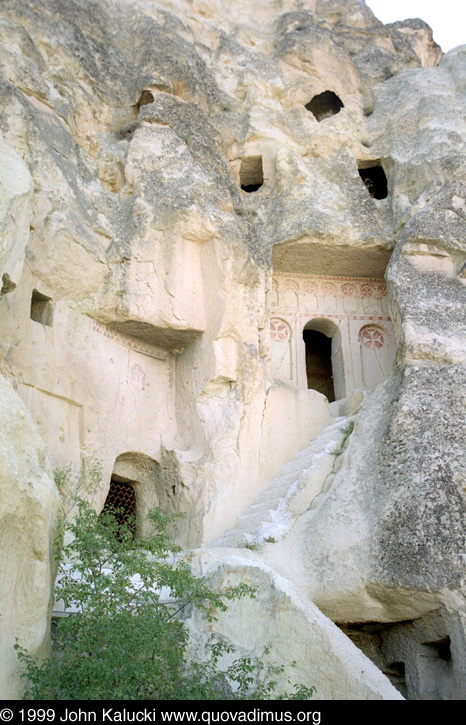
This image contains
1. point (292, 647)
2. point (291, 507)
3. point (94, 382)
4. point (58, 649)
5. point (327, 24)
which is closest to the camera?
point (58, 649)

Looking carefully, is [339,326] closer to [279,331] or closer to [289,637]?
[279,331]

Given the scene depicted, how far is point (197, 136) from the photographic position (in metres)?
10.4

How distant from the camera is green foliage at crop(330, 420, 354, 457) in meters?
8.07

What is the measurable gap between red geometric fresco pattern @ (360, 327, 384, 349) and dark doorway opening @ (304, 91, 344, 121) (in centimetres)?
445

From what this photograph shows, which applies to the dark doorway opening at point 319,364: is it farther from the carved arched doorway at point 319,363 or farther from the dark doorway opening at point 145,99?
the dark doorway opening at point 145,99

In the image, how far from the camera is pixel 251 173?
12242 mm

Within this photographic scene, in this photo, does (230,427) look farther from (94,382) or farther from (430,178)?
(430,178)

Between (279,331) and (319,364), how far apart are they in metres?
3.19

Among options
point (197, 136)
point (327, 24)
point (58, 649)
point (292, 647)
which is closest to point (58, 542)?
point (58, 649)

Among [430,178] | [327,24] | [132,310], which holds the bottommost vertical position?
Answer: [132,310]

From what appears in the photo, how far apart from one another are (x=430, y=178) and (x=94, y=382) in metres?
6.37

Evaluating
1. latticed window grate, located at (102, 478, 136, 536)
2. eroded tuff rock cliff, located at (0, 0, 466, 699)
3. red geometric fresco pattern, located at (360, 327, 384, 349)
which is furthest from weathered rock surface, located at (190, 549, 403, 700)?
red geometric fresco pattern, located at (360, 327, 384, 349)

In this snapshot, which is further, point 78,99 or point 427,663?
point 78,99

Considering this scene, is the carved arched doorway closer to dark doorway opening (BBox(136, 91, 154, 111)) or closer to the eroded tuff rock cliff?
the eroded tuff rock cliff
